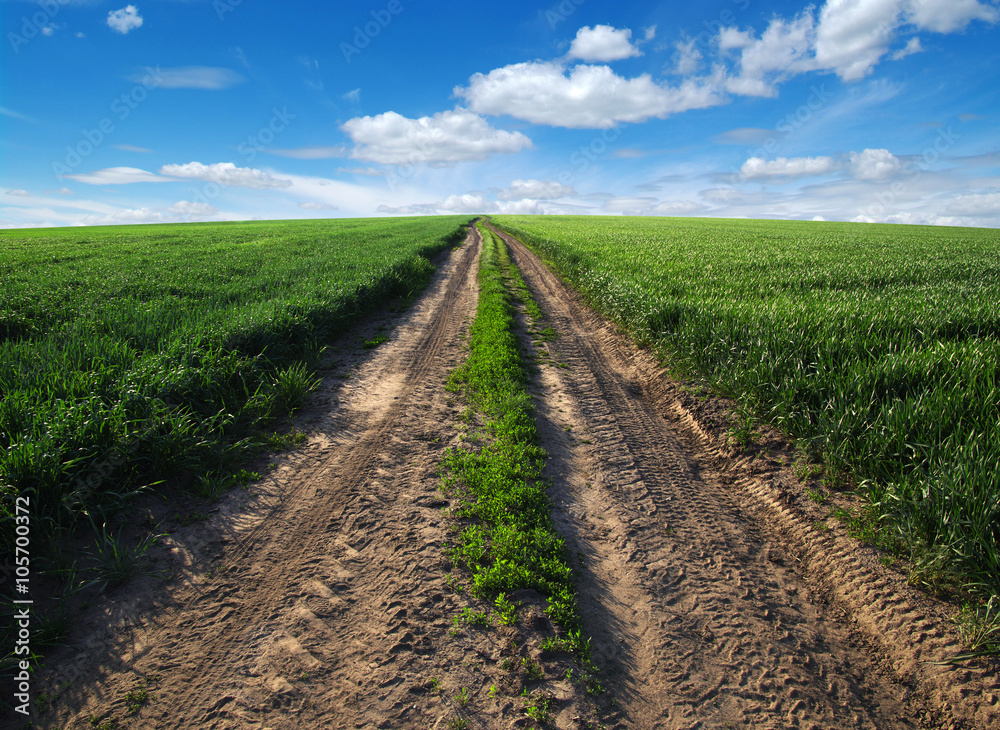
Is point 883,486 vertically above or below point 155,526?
above

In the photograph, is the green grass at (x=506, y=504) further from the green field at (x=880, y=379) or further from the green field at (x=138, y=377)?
the green field at (x=880, y=379)

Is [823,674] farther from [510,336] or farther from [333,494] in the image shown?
[510,336]

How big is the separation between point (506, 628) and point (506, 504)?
1231 mm

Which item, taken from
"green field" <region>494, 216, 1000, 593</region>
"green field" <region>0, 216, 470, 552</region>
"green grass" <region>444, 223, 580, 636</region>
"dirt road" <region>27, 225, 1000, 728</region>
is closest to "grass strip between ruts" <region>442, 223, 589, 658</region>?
"green grass" <region>444, 223, 580, 636</region>

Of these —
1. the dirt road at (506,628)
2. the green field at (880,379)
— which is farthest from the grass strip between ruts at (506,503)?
the green field at (880,379)

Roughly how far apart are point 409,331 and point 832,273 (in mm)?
12430

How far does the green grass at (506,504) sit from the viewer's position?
3.15 m

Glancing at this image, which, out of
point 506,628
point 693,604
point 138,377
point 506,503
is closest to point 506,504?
point 506,503

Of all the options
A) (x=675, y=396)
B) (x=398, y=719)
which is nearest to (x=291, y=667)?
(x=398, y=719)

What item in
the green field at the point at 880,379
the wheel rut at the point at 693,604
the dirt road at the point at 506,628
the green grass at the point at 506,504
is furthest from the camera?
the green field at the point at 880,379

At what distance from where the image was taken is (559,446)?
5.27m

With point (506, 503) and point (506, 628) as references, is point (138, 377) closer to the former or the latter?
point (506, 503)

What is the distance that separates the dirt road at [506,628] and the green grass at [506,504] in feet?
0.58

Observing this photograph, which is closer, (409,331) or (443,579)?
(443,579)
